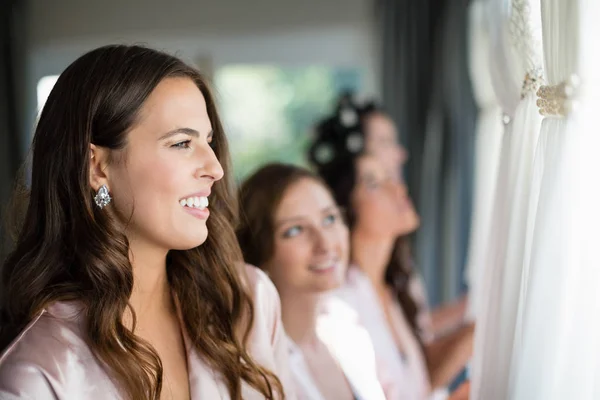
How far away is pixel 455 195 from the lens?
4.77 m

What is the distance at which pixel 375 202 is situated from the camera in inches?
119

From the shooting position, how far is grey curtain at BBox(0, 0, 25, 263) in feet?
16.2

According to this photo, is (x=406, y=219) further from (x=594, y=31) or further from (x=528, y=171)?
(x=594, y=31)

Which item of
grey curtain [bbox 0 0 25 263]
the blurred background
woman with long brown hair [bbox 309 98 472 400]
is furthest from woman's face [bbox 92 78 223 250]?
grey curtain [bbox 0 0 25 263]

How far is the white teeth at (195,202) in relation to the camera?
161 cm

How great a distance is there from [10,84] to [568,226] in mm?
4616

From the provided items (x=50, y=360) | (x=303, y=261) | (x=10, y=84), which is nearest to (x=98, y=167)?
(x=50, y=360)

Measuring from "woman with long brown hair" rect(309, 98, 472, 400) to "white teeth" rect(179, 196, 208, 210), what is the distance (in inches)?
51.2

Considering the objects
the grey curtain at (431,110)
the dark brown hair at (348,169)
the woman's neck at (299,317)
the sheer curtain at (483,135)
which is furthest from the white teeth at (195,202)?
the grey curtain at (431,110)

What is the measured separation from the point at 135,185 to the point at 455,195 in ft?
11.5

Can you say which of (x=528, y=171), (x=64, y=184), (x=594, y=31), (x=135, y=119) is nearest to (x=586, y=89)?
(x=594, y=31)

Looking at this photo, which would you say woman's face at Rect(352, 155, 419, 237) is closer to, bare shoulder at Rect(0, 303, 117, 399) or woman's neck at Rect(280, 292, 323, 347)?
woman's neck at Rect(280, 292, 323, 347)

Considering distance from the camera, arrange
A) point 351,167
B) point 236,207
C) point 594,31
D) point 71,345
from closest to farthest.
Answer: point 594,31, point 71,345, point 236,207, point 351,167

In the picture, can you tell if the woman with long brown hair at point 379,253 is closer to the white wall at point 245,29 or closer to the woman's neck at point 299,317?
the woman's neck at point 299,317
